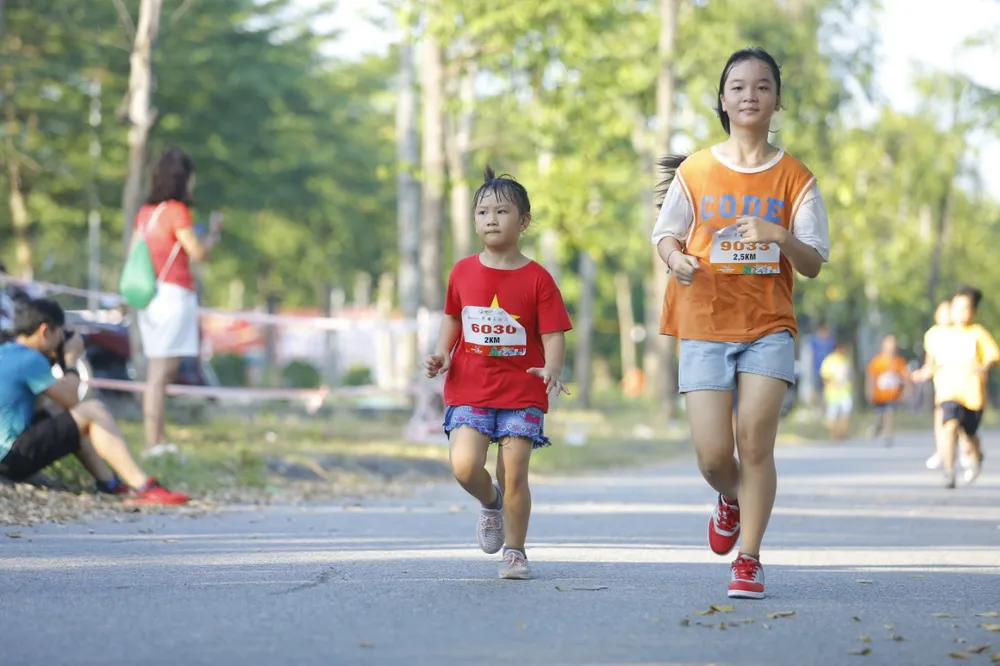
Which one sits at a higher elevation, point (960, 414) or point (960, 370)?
point (960, 370)

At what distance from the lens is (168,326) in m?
12.0

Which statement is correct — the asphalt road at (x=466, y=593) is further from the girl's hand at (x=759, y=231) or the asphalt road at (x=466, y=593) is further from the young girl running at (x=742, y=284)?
the girl's hand at (x=759, y=231)

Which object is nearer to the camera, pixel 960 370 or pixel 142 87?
pixel 960 370

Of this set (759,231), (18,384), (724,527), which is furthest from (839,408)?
(759,231)

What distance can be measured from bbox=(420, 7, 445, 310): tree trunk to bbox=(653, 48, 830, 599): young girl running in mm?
14222

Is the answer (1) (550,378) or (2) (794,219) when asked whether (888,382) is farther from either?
(2) (794,219)

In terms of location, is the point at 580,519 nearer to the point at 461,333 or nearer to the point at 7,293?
the point at 461,333

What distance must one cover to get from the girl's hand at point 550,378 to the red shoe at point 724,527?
799 mm

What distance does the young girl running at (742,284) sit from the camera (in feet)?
21.1

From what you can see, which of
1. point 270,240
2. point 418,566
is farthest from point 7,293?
point 270,240

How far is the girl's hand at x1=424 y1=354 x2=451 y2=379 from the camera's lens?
688 cm

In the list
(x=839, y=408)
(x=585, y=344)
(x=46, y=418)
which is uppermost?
(x=585, y=344)

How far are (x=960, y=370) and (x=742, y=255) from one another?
28.8 feet

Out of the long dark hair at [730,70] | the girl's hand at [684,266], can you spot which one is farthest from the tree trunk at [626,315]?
the girl's hand at [684,266]
